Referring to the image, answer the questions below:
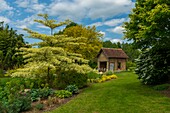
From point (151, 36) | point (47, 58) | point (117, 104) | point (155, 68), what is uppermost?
point (151, 36)

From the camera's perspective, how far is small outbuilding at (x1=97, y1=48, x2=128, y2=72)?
33.4m

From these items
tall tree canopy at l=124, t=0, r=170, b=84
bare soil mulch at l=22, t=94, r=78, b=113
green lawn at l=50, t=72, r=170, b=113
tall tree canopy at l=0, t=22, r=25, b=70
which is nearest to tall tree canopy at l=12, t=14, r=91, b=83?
bare soil mulch at l=22, t=94, r=78, b=113

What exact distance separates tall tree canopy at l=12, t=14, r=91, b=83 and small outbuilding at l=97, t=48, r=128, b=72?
20414mm

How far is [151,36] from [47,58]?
5810 millimetres

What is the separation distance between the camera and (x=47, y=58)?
11.8 metres

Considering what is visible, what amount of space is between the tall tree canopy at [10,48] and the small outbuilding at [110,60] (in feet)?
41.9

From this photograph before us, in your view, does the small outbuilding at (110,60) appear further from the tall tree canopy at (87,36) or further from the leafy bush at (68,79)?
the leafy bush at (68,79)

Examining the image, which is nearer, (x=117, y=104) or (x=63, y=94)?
(x=117, y=104)

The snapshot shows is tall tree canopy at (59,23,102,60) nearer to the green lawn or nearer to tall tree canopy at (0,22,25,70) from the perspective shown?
tall tree canopy at (0,22,25,70)

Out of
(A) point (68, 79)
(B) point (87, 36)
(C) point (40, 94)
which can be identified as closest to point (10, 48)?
(B) point (87, 36)

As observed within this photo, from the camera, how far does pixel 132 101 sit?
906 cm

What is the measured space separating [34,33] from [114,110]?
7.06 metres

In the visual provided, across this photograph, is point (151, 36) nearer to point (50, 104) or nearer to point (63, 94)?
point (63, 94)

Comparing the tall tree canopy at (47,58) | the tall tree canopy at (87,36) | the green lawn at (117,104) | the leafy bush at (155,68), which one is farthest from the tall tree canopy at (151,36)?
the tall tree canopy at (87,36)
